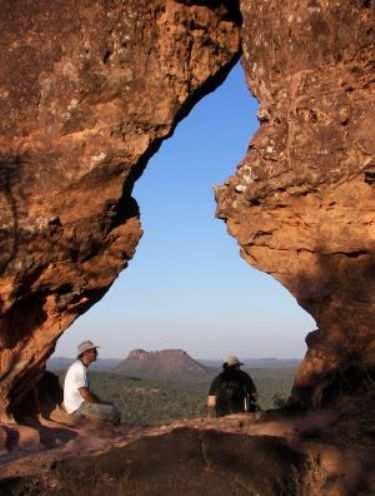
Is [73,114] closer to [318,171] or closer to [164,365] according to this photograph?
[318,171]

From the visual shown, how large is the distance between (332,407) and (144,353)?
71597 mm

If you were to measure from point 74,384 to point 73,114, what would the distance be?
435cm

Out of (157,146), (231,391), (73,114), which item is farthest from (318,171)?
(231,391)

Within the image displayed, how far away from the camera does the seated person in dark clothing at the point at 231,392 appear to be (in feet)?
34.9

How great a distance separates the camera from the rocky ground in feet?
19.2

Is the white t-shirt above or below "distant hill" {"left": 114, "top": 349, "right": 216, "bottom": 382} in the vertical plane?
below

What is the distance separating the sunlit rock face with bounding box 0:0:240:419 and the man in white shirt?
1036 mm

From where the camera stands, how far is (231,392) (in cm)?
1066

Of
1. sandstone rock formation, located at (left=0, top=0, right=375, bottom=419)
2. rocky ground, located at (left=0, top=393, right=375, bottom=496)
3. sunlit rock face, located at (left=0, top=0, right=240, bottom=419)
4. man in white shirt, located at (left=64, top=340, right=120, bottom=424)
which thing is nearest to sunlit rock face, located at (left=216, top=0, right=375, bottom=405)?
sandstone rock formation, located at (left=0, top=0, right=375, bottom=419)

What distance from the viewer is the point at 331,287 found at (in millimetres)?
8844

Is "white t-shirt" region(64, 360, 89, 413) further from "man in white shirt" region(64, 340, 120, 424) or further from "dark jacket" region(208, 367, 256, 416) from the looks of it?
"dark jacket" region(208, 367, 256, 416)

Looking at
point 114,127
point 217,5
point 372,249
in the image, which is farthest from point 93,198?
point 372,249

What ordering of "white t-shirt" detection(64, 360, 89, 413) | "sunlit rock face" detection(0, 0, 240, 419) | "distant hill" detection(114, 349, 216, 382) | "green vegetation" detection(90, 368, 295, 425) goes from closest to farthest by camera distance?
1. "sunlit rock face" detection(0, 0, 240, 419)
2. "white t-shirt" detection(64, 360, 89, 413)
3. "green vegetation" detection(90, 368, 295, 425)
4. "distant hill" detection(114, 349, 216, 382)

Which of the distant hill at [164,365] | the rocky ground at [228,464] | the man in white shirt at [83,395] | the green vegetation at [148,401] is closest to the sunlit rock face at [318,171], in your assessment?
the rocky ground at [228,464]
